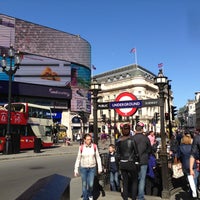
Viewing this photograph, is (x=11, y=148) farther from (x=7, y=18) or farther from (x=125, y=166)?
(x=7, y=18)

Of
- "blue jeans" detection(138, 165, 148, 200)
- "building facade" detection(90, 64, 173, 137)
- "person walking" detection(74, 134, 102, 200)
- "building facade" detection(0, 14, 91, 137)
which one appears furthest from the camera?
"building facade" detection(90, 64, 173, 137)

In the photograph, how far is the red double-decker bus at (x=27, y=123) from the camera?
82.0 ft

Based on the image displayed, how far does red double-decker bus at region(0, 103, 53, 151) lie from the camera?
2500cm

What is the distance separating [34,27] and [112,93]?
5971 cm

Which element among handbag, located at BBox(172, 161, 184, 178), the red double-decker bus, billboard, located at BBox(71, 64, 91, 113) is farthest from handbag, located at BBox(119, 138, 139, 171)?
billboard, located at BBox(71, 64, 91, 113)

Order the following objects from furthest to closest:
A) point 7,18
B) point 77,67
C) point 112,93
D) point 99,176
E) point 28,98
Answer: point 112,93, point 77,67, point 28,98, point 7,18, point 99,176

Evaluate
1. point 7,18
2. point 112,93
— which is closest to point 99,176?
point 7,18

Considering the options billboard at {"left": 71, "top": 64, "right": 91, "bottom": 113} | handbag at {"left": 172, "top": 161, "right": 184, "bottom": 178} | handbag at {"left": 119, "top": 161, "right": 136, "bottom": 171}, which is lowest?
handbag at {"left": 172, "top": 161, "right": 184, "bottom": 178}

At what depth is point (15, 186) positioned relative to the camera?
1016 cm

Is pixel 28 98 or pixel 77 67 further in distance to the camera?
pixel 77 67

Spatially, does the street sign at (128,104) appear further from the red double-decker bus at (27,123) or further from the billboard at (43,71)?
the billboard at (43,71)

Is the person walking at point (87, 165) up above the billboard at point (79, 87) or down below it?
below

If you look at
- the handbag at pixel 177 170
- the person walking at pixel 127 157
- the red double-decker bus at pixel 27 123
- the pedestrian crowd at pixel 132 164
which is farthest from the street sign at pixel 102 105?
the red double-decker bus at pixel 27 123

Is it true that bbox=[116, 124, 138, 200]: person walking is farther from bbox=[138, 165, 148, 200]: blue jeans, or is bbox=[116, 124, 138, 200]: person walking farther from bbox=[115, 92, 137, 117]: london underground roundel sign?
bbox=[115, 92, 137, 117]: london underground roundel sign
